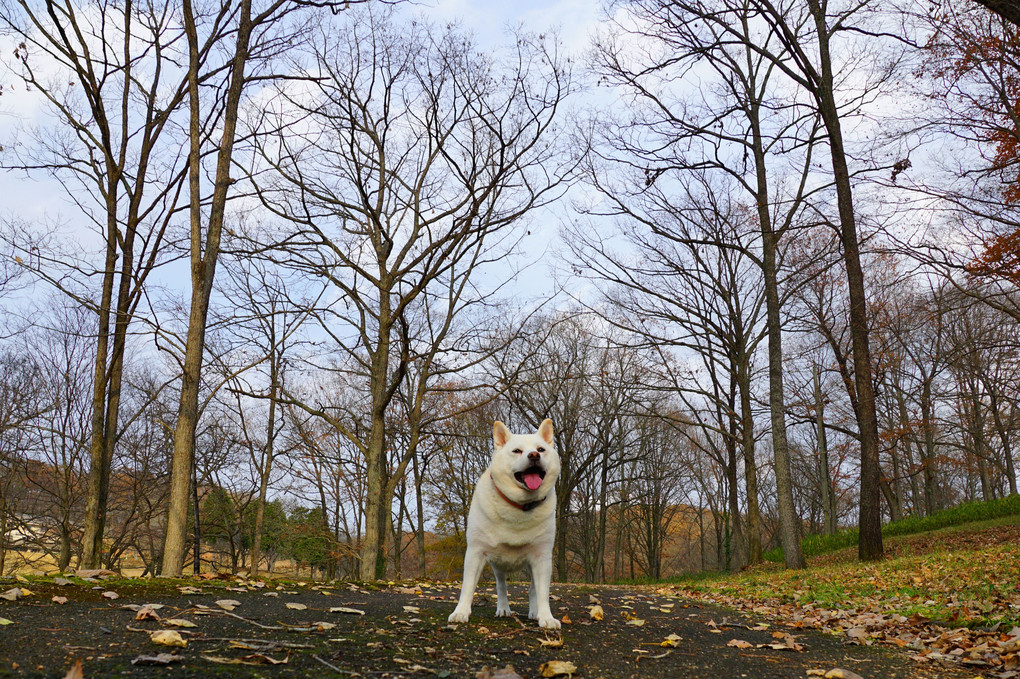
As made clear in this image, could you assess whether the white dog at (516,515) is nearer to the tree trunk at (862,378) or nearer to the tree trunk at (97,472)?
the tree trunk at (97,472)

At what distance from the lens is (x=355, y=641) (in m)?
4.17

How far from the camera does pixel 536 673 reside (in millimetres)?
3861

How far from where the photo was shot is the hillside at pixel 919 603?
5551 mm

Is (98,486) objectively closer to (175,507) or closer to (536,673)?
(175,507)

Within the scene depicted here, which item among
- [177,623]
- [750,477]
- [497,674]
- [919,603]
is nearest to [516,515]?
[497,674]

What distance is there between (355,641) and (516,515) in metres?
1.45

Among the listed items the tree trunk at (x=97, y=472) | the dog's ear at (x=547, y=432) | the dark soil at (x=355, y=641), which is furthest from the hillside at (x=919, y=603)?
the tree trunk at (x=97, y=472)

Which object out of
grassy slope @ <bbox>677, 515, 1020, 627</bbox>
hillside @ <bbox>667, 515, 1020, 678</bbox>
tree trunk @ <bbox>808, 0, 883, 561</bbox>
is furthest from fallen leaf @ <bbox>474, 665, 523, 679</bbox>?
tree trunk @ <bbox>808, 0, 883, 561</bbox>

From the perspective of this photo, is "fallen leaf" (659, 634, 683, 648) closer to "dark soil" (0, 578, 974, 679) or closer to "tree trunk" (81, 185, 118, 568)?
"dark soil" (0, 578, 974, 679)

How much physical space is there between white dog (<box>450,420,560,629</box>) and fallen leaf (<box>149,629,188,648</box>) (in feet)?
6.57

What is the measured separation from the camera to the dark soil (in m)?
3.39

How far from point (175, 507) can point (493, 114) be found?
953cm

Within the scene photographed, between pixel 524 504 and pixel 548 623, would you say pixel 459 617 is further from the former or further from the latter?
pixel 524 504

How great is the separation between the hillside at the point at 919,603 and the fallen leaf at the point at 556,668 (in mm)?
3130
